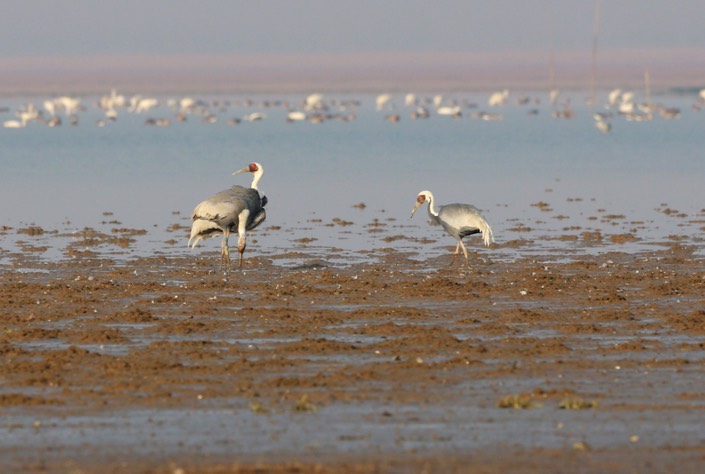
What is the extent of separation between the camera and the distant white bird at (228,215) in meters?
24.4

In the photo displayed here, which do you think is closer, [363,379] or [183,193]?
[363,379]

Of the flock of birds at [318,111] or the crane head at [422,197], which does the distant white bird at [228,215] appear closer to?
the crane head at [422,197]

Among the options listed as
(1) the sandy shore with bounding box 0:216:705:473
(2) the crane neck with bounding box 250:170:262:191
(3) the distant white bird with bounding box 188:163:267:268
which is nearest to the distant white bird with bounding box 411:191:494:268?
(1) the sandy shore with bounding box 0:216:705:473

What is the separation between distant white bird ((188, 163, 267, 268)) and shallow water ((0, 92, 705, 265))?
54.7 inches

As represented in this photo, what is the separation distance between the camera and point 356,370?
1416cm

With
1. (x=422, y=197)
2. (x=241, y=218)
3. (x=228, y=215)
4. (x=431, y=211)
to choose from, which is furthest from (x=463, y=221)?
(x=228, y=215)

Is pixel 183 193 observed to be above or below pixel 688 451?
below

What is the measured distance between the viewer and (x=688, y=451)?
34.7 ft

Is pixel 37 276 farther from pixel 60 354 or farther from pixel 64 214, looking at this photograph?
pixel 64 214

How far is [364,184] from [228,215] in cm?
2529

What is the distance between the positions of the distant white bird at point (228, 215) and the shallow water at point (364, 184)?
1.39 meters

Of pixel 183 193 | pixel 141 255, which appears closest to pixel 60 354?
pixel 141 255

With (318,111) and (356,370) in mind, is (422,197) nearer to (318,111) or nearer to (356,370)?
(356,370)

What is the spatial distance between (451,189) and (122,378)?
34492 mm
